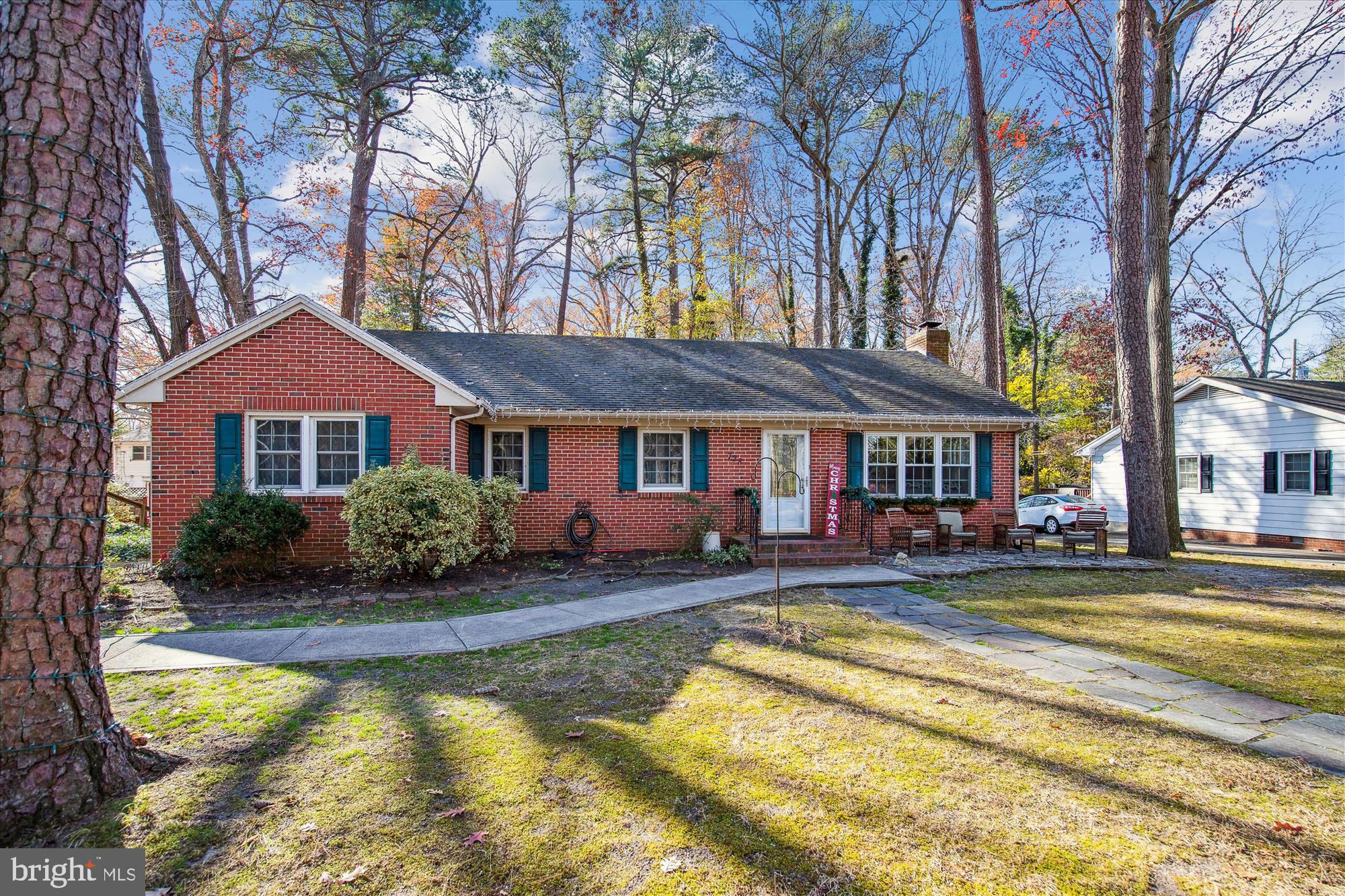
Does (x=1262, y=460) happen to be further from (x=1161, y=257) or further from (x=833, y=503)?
(x=833, y=503)

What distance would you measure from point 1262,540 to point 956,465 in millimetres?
9693

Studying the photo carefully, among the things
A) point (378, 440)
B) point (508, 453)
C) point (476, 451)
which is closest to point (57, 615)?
point (378, 440)

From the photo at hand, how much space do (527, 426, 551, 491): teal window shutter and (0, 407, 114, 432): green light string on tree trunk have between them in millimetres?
8267

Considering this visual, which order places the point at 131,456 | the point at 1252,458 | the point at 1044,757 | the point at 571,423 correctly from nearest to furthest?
the point at 1044,757 → the point at 571,423 → the point at 1252,458 → the point at 131,456

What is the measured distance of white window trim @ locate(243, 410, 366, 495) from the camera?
31.9 ft

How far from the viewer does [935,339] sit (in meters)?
17.2

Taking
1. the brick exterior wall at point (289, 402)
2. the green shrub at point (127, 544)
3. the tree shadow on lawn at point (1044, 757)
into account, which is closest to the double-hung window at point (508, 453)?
the brick exterior wall at point (289, 402)

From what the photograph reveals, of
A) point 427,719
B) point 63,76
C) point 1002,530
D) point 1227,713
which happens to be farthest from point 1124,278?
point 63,76

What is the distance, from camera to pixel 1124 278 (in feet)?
40.9

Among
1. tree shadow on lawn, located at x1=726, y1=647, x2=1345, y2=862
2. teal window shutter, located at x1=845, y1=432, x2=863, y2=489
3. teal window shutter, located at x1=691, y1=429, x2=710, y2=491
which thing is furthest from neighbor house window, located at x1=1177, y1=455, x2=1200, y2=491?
tree shadow on lawn, located at x1=726, y1=647, x2=1345, y2=862

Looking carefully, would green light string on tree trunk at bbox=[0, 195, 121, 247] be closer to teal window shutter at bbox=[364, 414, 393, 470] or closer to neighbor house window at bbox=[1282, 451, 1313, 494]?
teal window shutter at bbox=[364, 414, 393, 470]

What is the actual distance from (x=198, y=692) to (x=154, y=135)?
49.2ft

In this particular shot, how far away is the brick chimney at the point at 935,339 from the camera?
1712cm

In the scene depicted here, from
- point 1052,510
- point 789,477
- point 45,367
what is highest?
point 45,367
